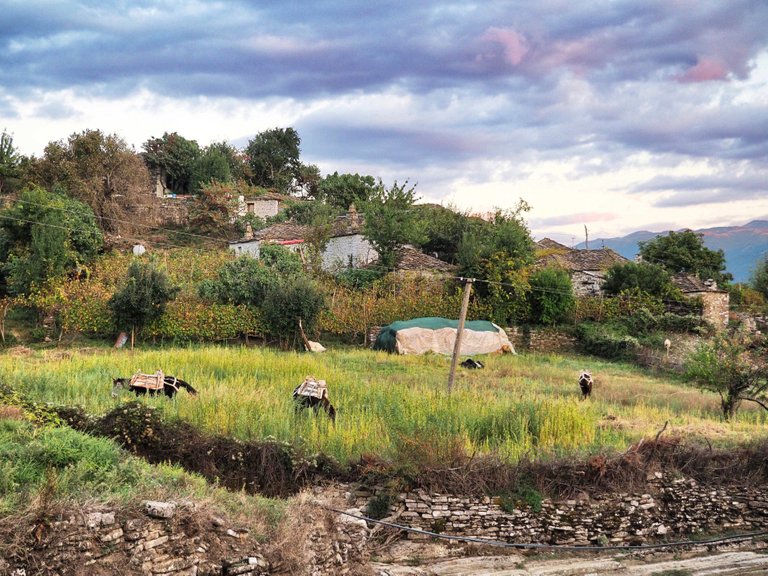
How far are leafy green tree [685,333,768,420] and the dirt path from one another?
6216mm

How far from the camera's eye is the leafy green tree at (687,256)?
4900cm

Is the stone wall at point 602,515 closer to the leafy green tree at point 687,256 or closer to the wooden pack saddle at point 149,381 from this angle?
the wooden pack saddle at point 149,381

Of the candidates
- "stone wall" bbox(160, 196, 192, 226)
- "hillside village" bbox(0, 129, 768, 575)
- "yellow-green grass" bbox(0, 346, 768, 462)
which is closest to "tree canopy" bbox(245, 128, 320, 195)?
"hillside village" bbox(0, 129, 768, 575)

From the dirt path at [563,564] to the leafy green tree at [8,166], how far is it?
1569 inches

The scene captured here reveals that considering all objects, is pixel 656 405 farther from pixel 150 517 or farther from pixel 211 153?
pixel 211 153

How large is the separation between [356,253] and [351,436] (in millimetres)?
26245

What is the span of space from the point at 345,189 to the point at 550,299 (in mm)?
24715

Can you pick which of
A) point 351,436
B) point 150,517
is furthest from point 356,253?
Answer: point 150,517

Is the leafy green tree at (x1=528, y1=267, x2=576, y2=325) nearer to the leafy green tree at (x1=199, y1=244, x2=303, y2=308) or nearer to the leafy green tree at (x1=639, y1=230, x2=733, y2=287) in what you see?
the leafy green tree at (x1=199, y1=244, x2=303, y2=308)

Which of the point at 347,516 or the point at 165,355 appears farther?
the point at 165,355

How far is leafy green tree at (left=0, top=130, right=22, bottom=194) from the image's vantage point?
42.5m

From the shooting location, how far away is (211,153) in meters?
57.4

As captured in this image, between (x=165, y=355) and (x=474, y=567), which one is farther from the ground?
(x=165, y=355)

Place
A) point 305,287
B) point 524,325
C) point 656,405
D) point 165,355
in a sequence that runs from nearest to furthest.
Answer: point 656,405, point 165,355, point 305,287, point 524,325
